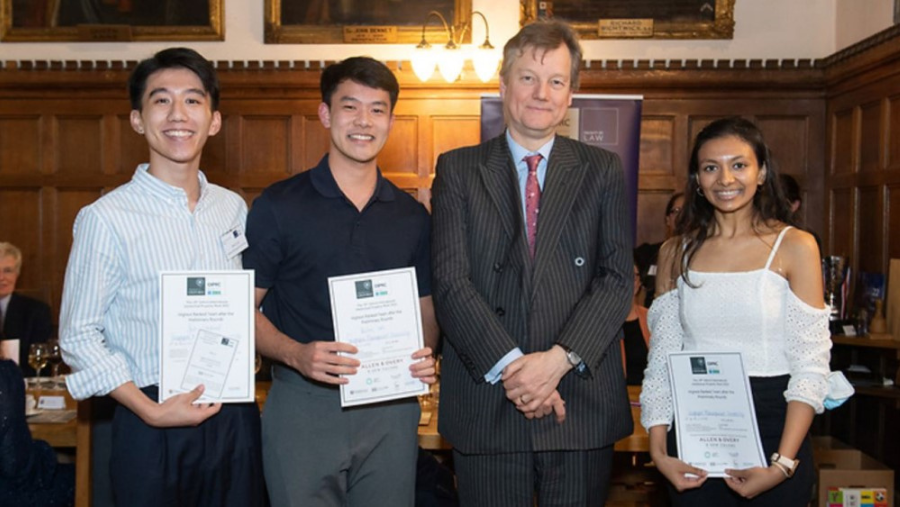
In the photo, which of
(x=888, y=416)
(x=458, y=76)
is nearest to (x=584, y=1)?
(x=458, y=76)

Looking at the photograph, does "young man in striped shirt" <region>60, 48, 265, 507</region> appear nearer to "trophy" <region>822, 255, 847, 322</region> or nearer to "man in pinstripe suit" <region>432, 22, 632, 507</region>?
"man in pinstripe suit" <region>432, 22, 632, 507</region>

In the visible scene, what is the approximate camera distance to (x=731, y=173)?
2400 mm

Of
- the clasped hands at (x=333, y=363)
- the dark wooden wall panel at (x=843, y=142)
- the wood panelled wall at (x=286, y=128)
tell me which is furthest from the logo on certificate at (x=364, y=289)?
the dark wooden wall panel at (x=843, y=142)

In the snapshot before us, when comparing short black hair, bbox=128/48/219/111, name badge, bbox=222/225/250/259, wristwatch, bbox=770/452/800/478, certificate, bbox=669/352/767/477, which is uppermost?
short black hair, bbox=128/48/219/111

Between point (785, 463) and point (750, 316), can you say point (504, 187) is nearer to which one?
point (750, 316)

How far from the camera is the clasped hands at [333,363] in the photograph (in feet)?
7.50

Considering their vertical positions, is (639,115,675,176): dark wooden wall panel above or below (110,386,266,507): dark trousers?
above

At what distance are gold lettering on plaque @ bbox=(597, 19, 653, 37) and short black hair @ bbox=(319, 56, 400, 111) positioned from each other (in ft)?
15.9

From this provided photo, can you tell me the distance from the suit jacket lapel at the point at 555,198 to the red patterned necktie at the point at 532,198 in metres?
0.03

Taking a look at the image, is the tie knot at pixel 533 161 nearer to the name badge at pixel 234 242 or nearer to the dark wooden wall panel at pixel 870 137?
the name badge at pixel 234 242

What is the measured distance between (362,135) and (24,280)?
596cm

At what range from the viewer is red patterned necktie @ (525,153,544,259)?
7.55 feet

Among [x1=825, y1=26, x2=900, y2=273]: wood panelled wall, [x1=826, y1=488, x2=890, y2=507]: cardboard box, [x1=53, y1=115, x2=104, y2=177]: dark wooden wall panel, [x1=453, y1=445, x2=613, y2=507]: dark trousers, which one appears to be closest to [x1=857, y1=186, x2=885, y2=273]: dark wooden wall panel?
[x1=825, y1=26, x2=900, y2=273]: wood panelled wall

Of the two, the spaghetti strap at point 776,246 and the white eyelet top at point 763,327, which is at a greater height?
the spaghetti strap at point 776,246
